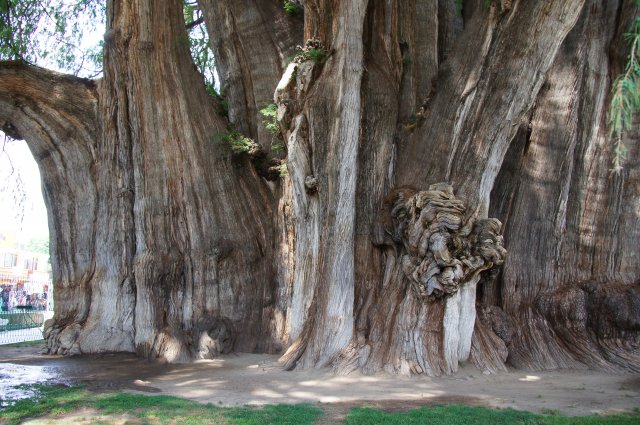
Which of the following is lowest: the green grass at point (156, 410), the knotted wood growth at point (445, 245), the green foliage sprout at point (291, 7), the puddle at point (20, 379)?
the green grass at point (156, 410)

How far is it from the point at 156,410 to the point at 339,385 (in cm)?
204

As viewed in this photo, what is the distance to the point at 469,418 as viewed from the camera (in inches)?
197

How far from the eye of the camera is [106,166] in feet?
33.3

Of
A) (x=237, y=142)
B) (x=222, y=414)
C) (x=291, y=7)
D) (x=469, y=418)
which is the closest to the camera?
(x=469, y=418)

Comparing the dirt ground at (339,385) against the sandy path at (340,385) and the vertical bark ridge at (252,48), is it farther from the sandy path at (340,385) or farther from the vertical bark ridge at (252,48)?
the vertical bark ridge at (252,48)

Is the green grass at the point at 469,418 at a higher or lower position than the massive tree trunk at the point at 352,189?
lower

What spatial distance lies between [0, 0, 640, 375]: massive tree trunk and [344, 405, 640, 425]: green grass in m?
1.80

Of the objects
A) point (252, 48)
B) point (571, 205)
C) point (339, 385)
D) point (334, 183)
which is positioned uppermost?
point (252, 48)

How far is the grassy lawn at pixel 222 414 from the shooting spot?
496 cm

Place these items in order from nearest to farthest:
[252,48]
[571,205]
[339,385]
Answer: [339,385], [571,205], [252,48]

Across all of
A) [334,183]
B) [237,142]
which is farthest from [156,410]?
[237,142]

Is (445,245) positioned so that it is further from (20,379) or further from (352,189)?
(20,379)

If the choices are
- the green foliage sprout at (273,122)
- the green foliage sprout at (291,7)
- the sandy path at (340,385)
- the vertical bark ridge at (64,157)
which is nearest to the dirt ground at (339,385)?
the sandy path at (340,385)

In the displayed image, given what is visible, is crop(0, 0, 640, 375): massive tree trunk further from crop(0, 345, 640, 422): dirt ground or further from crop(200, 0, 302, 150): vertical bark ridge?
crop(0, 345, 640, 422): dirt ground
